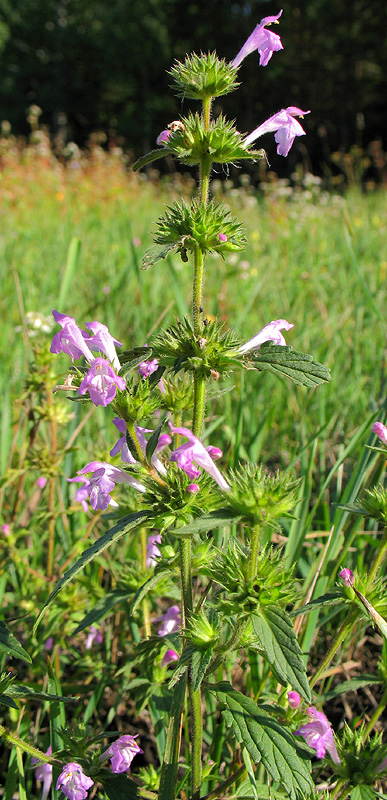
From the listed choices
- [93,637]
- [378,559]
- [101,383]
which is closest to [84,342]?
[101,383]

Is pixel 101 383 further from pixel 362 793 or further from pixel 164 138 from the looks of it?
pixel 362 793

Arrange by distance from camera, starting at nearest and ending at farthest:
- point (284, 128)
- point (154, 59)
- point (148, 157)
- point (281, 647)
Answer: point (281, 647) → point (148, 157) → point (284, 128) → point (154, 59)

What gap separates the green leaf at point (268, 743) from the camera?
634 millimetres

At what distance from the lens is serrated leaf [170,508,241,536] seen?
23.4 inches

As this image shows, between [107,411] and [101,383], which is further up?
[101,383]

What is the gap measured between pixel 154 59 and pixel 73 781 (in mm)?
27226

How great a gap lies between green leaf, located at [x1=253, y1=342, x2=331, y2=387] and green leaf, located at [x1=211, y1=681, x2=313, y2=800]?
393mm

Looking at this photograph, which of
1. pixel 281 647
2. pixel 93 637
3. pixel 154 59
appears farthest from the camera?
pixel 154 59

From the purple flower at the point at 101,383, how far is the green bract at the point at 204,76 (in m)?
0.38

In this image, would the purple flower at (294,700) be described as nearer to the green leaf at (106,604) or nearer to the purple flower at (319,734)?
the purple flower at (319,734)

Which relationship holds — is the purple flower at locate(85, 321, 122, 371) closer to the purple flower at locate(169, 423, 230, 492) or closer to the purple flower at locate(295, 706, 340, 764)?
the purple flower at locate(169, 423, 230, 492)

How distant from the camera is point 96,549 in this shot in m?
0.64

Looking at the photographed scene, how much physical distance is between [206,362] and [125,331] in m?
1.53

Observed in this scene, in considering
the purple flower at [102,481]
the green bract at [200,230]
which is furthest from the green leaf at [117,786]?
the green bract at [200,230]
